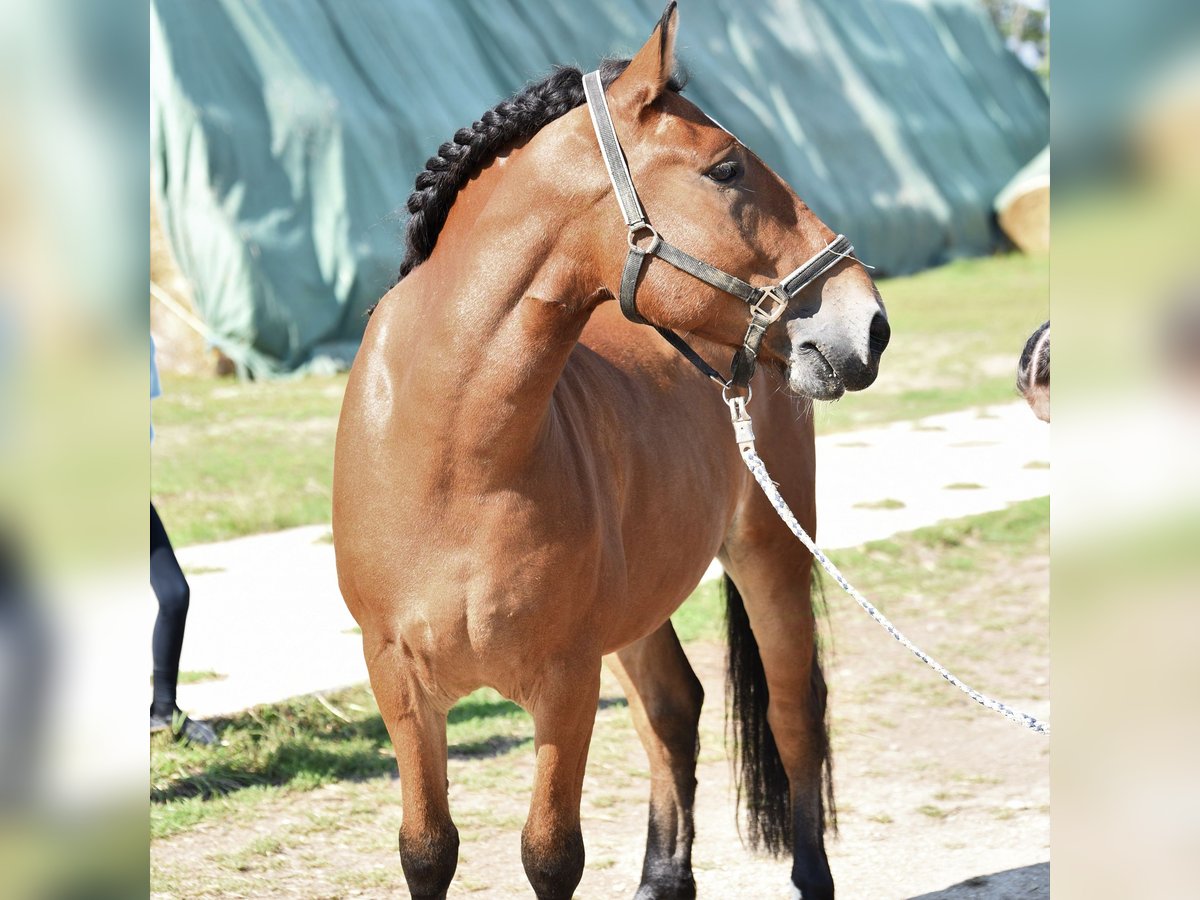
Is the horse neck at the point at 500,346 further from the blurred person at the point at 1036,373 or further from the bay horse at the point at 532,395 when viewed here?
the blurred person at the point at 1036,373

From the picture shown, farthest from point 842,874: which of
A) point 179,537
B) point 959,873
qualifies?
point 179,537

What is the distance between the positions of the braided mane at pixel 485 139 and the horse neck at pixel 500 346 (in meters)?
0.19

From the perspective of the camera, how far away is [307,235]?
13.1m

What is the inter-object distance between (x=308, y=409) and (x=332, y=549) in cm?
378

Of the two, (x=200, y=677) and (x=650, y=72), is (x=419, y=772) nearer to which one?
(x=650, y=72)

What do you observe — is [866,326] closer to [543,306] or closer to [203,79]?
[543,306]

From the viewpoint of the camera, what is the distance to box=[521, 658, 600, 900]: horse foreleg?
101 inches

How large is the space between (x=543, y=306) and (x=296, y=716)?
293 centimetres

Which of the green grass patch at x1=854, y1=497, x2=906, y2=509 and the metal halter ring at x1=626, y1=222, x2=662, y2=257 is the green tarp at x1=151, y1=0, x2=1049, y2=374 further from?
the metal halter ring at x1=626, y1=222, x2=662, y2=257

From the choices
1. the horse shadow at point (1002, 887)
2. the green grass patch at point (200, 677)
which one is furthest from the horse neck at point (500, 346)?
the green grass patch at point (200, 677)

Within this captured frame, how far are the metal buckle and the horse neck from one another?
0.31m

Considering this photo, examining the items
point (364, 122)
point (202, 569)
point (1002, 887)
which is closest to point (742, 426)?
point (1002, 887)
